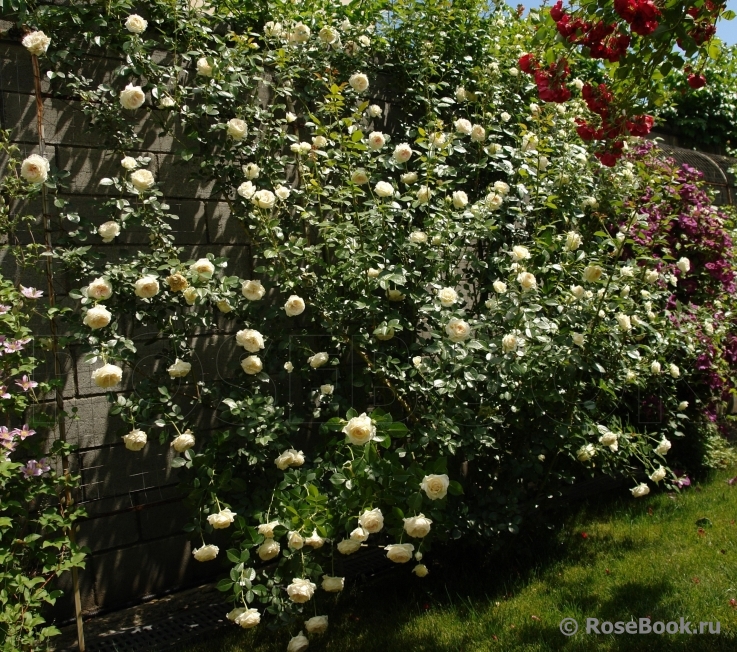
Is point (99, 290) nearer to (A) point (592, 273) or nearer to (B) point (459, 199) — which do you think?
(B) point (459, 199)

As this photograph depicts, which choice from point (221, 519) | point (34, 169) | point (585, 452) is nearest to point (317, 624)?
point (221, 519)

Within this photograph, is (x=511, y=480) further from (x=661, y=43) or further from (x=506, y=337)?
(x=661, y=43)

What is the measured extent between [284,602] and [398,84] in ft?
7.70

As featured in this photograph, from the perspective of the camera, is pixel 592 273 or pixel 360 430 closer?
pixel 360 430

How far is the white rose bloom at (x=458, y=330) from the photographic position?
2.36 metres

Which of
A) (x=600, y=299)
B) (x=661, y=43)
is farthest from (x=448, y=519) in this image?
(x=661, y=43)

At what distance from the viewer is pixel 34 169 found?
218 cm

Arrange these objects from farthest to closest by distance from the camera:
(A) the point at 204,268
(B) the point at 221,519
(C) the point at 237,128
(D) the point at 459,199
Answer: (D) the point at 459,199 < (C) the point at 237,128 < (A) the point at 204,268 < (B) the point at 221,519

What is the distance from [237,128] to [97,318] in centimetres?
87

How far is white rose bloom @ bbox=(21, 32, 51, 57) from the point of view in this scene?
2.25 m

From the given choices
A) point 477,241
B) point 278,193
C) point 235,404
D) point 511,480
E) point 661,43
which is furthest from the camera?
point 477,241

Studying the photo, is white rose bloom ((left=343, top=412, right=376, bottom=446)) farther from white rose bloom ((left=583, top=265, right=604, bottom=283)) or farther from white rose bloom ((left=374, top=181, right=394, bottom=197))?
white rose bloom ((left=583, top=265, right=604, bottom=283))

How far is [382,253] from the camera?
267 centimetres

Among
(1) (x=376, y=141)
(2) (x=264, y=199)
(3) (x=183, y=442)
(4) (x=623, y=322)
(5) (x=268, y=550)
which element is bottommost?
(5) (x=268, y=550)
